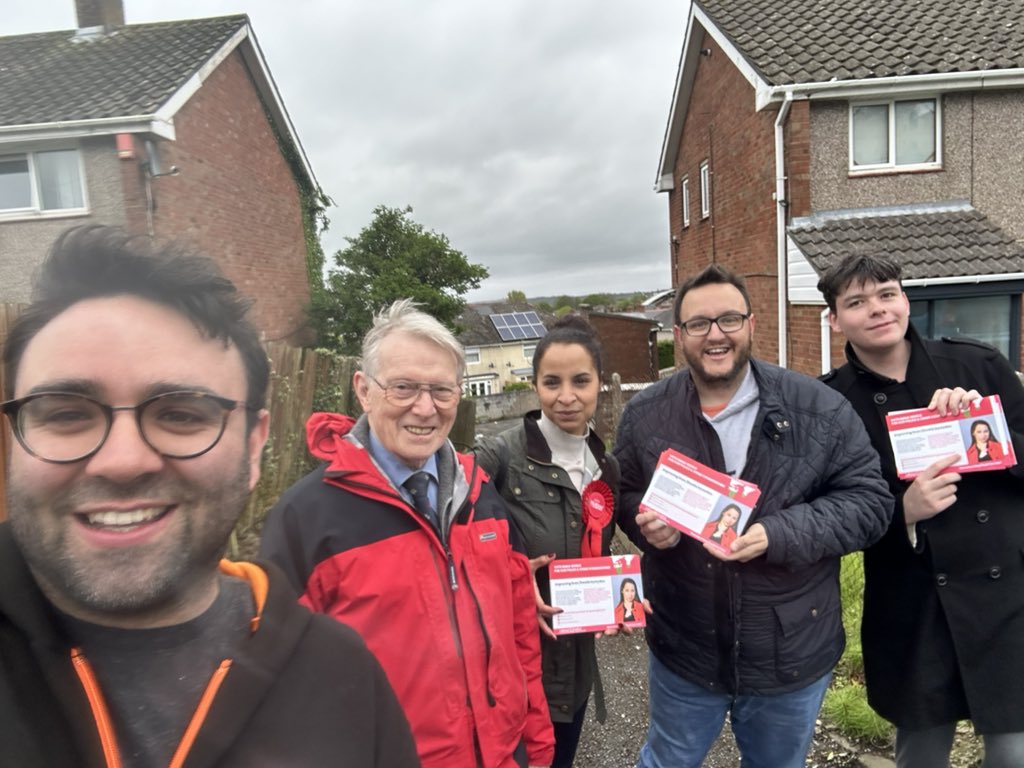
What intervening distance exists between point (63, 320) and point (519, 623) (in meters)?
1.63

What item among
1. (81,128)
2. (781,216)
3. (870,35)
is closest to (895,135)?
(870,35)

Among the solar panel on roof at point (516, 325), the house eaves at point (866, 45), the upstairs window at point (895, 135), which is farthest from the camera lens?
the solar panel on roof at point (516, 325)

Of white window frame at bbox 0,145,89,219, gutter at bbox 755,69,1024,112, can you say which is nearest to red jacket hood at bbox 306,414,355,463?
gutter at bbox 755,69,1024,112

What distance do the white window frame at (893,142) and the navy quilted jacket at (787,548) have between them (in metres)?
8.89

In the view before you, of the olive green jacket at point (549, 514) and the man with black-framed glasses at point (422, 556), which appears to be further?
the olive green jacket at point (549, 514)

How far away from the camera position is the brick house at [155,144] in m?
9.84

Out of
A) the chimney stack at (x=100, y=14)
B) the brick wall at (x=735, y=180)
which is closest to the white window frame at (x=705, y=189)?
the brick wall at (x=735, y=180)

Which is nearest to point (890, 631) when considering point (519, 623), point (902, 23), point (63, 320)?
point (519, 623)

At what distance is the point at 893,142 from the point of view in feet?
29.9

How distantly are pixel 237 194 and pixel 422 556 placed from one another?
1340 centimetres

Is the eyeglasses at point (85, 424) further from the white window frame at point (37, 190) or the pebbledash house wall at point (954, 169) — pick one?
the white window frame at point (37, 190)

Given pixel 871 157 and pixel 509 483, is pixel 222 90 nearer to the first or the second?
pixel 871 157

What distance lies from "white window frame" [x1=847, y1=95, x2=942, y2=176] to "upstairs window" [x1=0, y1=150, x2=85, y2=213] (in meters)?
12.8

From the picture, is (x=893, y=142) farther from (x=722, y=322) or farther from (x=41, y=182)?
(x=41, y=182)
